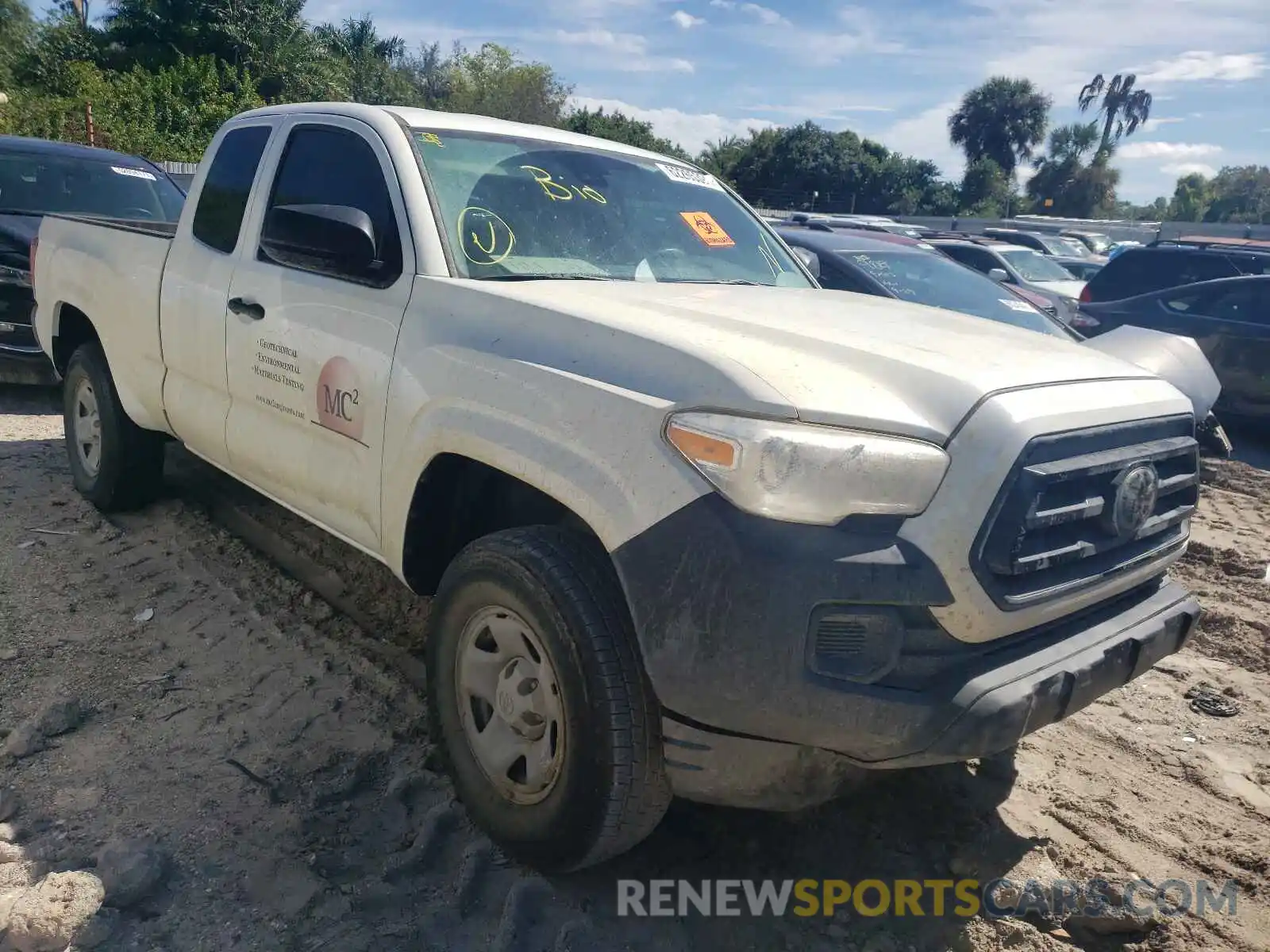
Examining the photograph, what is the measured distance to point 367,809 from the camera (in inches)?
113

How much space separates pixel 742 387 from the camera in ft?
7.07

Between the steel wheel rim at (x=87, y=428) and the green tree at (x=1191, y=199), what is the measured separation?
67101 mm

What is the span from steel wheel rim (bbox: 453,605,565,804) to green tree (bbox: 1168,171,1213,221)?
223 feet

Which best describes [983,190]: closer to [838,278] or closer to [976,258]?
[976,258]

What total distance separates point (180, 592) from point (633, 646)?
2.71 meters

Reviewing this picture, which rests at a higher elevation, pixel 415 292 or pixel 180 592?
pixel 415 292

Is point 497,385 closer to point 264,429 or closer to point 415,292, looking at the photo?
point 415,292

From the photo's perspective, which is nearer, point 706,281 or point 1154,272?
point 706,281

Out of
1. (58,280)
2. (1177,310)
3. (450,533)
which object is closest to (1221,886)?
(450,533)

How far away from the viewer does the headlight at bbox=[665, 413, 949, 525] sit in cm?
206

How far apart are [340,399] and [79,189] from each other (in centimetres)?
610

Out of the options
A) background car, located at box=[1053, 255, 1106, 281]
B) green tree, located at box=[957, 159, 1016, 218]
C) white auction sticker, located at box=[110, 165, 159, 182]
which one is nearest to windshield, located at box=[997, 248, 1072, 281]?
background car, located at box=[1053, 255, 1106, 281]

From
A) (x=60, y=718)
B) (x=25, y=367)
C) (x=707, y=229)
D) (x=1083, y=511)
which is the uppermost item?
(x=707, y=229)

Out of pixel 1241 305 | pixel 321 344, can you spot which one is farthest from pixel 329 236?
pixel 1241 305
